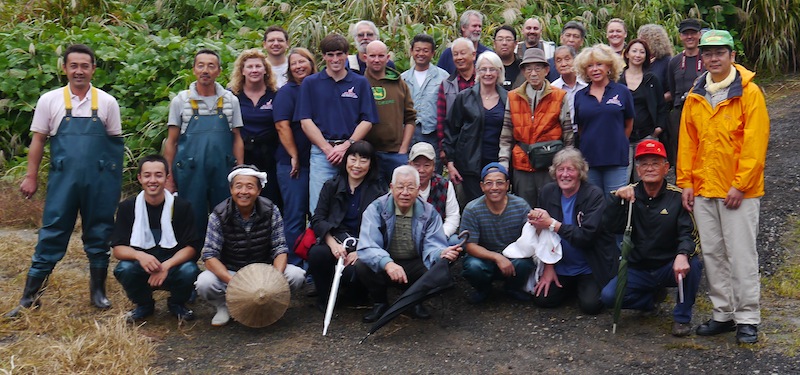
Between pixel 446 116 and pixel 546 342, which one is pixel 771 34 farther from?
pixel 546 342

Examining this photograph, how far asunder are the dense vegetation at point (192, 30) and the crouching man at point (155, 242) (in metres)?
3.21

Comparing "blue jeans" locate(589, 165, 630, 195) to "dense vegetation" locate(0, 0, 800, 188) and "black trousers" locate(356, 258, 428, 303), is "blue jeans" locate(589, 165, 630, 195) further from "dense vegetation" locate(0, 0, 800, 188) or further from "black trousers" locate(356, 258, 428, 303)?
"dense vegetation" locate(0, 0, 800, 188)

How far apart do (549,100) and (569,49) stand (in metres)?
0.71

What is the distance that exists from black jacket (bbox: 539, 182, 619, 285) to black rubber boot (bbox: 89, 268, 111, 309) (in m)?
3.16

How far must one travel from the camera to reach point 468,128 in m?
6.76

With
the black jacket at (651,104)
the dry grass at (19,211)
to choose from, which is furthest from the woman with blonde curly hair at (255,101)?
the dry grass at (19,211)

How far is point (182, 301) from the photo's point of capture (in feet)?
19.7

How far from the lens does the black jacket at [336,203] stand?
622cm

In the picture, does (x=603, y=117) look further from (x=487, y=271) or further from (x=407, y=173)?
(x=407, y=173)

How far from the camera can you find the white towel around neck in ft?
19.2

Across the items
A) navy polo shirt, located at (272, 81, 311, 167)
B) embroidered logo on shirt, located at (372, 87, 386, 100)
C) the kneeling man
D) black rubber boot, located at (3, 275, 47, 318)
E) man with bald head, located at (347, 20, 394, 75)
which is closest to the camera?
the kneeling man

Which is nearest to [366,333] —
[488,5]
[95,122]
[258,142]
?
[258,142]

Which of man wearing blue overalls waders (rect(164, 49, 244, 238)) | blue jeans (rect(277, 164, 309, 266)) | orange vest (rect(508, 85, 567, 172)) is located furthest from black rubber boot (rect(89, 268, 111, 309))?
orange vest (rect(508, 85, 567, 172))

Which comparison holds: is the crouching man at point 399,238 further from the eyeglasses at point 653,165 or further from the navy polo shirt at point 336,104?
the eyeglasses at point 653,165
